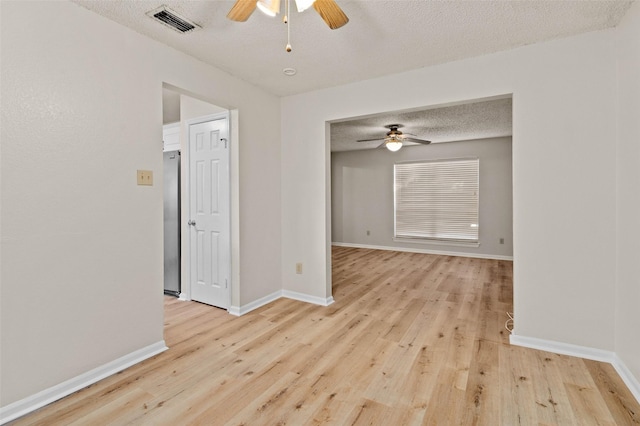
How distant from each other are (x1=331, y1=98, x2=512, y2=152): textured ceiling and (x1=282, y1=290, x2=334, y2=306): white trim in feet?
7.49

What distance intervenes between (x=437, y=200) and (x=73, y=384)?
6644 mm

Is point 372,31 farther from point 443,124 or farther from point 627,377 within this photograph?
point 443,124

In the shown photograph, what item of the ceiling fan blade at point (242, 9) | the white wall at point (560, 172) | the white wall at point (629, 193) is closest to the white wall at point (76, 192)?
the ceiling fan blade at point (242, 9)

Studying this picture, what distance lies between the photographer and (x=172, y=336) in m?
2.83

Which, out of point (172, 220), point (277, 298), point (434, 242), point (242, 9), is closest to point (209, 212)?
point (172, 220)

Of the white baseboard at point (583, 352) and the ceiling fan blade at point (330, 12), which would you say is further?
the white baseboard at point (583, 352)

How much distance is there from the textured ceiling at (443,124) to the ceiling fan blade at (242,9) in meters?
2.35

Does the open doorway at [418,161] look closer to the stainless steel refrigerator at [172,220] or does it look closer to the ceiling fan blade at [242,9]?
the stainless steel refrigerator at [172,220]

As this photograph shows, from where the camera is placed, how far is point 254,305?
139 inches

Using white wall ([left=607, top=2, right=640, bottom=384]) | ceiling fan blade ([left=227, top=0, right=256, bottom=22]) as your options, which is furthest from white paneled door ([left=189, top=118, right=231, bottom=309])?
white wall ([left=607, top=2, right=640, bottom=384])

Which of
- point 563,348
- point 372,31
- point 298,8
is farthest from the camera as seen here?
point 563,348

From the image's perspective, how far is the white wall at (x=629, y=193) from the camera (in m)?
1.98

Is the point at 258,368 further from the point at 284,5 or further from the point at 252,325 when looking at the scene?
the point at 284,5

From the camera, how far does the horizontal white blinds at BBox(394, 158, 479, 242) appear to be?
6.71 m
